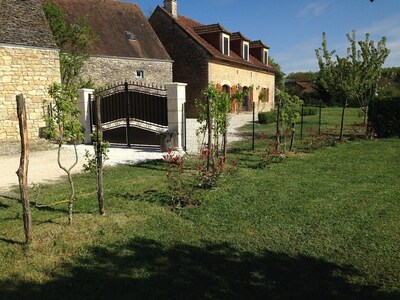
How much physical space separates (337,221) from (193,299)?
2674 millimetres

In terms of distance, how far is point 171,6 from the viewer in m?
25.2

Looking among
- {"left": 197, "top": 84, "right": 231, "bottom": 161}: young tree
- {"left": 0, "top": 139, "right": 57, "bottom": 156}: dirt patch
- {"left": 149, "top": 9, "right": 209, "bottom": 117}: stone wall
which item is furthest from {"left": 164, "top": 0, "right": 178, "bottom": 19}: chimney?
{"left": 197, "top": 84, "right": 231, "bottom": 161}: young tree

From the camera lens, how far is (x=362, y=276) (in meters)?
3.47

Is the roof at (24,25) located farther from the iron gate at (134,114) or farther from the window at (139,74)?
the window at (139,74)

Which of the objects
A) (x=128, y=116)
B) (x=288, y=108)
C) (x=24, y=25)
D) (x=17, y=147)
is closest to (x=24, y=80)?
(x=24, y=25)

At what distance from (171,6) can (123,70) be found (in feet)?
25.2

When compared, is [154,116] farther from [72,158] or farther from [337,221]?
[337,221]

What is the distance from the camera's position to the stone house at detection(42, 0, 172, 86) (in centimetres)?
1959

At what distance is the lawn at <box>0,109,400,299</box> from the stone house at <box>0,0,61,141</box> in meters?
6.79

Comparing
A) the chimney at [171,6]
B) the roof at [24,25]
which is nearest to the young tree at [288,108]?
the roof at [24,25]

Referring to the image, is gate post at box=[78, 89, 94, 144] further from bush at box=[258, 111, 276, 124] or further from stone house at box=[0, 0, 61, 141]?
bush at box=[258, 111, 276, 124]

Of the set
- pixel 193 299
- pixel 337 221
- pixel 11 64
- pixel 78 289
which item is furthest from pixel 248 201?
pixel 11 64

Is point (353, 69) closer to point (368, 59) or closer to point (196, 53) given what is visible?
point (368, 59)

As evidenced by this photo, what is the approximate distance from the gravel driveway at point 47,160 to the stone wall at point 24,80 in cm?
88
